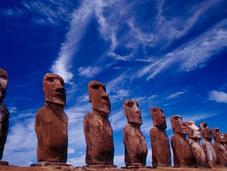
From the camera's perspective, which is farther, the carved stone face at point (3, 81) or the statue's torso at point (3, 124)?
the carved stone face at point (3, 81)

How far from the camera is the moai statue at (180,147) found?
73.8ft

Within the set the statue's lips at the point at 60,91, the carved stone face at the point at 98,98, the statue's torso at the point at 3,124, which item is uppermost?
the carved stone face at the point at 98,98

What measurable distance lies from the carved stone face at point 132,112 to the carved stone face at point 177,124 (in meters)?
4.14

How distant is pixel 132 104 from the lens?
20.6m

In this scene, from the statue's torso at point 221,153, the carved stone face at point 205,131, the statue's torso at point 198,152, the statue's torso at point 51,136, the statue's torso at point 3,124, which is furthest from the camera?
the statue's torso at point 221,153

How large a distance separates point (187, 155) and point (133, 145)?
4931 mm

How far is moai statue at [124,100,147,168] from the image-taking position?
18.7 metres

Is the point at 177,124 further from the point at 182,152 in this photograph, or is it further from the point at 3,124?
the point at 3,124

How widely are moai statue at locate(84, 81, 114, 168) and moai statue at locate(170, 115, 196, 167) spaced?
22.5 ft

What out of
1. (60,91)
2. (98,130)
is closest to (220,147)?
(98,130)

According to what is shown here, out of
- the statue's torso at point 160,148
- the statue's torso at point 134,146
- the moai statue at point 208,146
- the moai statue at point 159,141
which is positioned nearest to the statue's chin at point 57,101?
the statue's torso at point 134,146

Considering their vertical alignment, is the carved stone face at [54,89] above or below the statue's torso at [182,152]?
above

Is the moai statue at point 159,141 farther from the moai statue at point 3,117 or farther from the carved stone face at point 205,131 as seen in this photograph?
the moai statue at point 3,117

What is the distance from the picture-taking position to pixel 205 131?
1083 inches
